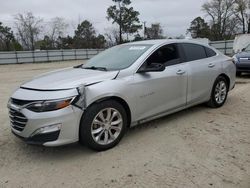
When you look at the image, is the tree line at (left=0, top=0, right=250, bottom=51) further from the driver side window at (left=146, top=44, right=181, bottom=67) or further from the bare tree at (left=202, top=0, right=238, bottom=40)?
the driver side window at (left=146, top=44, right=181, bottom=67)

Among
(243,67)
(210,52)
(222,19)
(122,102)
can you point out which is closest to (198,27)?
(222,19)

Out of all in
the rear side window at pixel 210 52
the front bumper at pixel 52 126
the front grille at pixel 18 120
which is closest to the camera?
the front bumper at pixel 52 126

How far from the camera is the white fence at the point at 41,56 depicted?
3061 cm

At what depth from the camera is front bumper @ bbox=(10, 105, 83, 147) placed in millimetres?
3318

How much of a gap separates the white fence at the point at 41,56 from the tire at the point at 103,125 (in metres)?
30.0

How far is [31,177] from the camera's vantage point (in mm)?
3209

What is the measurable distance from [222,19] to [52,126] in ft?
198

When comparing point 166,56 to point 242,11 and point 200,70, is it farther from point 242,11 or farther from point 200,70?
point 242,11

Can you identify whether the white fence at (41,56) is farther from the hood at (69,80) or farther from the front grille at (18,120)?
the front grille at (18,120)

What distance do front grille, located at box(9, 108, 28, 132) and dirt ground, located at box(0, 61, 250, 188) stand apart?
451 mm

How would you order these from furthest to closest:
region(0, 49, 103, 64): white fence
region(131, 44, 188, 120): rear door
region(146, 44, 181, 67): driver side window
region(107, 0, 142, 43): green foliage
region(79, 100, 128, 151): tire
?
1. region(107, 0, 142, 43): green foliage
2. region(0, 49, 103, 64): white fence
3. region(146, 44, 181, 67): driver side window
4. region(131, 44, 188, 120): rear door
5. region(79, 100, 128, 151): tire

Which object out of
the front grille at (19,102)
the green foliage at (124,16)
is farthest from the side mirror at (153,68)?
the green foliage at (124,16)

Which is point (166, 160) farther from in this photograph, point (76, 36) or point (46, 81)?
point (76, 36)

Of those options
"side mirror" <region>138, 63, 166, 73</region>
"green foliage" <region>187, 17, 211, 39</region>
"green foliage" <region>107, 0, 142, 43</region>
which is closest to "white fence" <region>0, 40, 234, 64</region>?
"green foliage" <region>107, 0, 142, 43</region>
